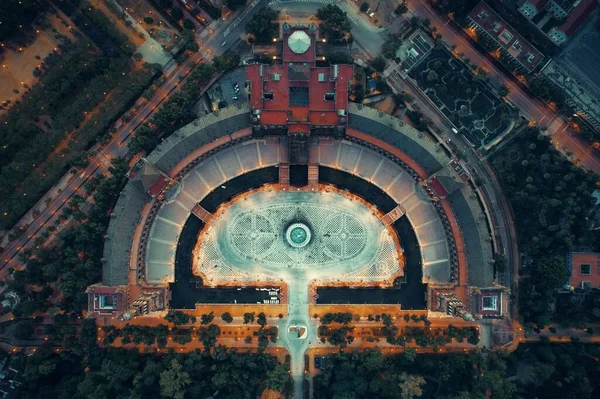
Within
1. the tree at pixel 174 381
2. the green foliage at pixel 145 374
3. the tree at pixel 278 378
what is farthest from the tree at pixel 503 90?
the tree at pixel 174 381

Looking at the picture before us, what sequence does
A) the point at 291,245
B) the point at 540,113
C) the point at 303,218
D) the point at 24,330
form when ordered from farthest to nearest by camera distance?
the point at 540,113
the point at 303,218
the point at 291,245
the point at 24,330

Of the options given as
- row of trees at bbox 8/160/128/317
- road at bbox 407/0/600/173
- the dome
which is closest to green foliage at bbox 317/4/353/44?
the dome

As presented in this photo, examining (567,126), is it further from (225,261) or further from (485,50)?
(225,261)

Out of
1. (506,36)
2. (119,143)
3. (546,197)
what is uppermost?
(506,36)

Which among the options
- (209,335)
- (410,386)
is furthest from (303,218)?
(410,386)

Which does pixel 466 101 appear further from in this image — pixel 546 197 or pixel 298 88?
pixel 298 88

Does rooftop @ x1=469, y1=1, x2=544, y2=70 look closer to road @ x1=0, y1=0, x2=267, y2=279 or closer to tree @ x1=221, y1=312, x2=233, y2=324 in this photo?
road @ x1=0, y1=0, x2=267, y2=279
